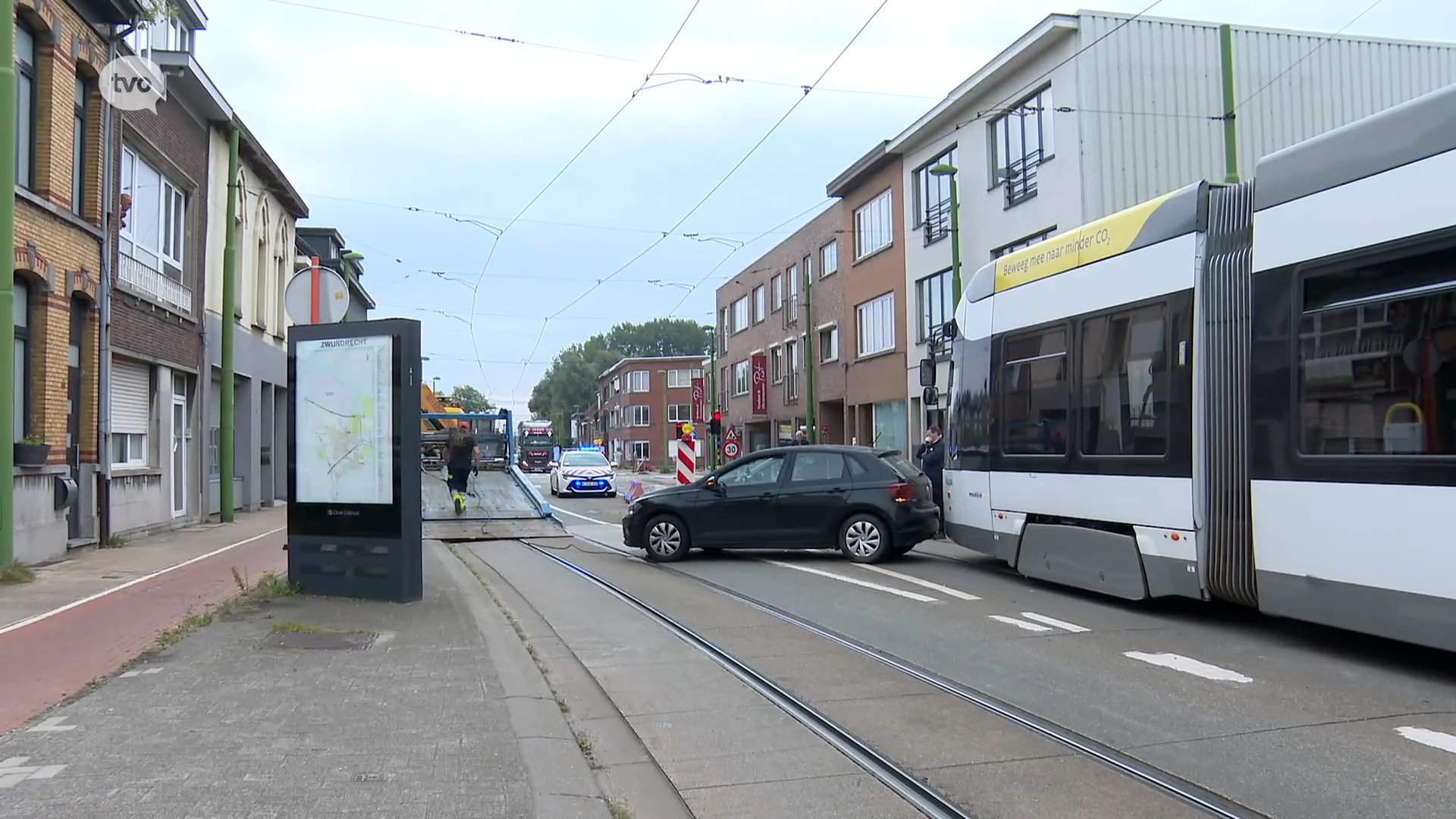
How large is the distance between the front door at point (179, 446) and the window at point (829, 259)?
21316 millimetres

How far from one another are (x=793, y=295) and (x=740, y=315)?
31.2 feet

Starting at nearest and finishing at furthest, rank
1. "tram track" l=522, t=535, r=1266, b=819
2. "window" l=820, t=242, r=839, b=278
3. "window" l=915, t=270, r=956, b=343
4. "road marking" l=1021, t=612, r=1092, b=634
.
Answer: "tram track" l=522, t=535, r=1266, b=819 → "road marking" l=1021, t=612, r=1092, b=634 → "window" l=915, t=270, r=956, b=343 → "window" l=820, t=242, r=839, b=278

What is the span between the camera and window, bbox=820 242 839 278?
3575 cm

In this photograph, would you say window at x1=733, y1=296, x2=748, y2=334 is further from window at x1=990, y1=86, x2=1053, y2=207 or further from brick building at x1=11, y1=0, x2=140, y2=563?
brick building at x1=11, y1=0, x2=140, y2=563

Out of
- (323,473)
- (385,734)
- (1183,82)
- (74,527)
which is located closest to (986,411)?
(323,473)

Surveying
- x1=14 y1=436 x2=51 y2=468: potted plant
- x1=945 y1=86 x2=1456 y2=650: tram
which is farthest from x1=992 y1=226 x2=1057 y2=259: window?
x1=14 y1=436 x2=51 y2=468: potted plant

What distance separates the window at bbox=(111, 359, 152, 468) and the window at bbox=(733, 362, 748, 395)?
103 ft

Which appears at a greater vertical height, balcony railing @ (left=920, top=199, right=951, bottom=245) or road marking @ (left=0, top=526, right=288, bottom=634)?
balcony railing @ (left=920, top=199, right=951, bottom=245)

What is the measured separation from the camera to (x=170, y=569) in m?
12.2

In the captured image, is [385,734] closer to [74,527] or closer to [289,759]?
[289,759]

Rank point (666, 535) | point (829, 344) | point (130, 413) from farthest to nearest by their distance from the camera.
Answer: point (829, 344), point (130, 413), point (666, 535)

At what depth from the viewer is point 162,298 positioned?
17.8 m

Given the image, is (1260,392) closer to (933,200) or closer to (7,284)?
(7,284)

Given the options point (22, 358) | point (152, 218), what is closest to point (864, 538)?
point (22, 358)
